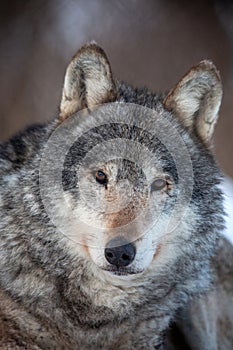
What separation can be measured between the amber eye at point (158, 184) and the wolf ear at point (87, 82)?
42 centimetres

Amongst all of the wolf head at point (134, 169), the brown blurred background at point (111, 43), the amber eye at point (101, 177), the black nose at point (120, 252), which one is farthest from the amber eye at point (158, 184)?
the brown blurred background at point (111, 43)

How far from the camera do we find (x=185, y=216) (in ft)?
11.7

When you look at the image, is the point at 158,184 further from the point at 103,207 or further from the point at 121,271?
the point at 121,271

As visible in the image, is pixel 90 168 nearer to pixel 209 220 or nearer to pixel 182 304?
pixel 209 220

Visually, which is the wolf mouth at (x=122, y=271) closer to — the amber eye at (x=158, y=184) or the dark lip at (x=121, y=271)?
the dark lip at (x=121, y=271)

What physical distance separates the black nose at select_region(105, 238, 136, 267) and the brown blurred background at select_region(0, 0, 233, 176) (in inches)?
138

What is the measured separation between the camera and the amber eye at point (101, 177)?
3.42 meters

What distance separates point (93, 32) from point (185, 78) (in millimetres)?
3652

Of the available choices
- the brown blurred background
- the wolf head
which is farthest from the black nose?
the brown blurred background

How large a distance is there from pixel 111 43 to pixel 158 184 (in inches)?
152

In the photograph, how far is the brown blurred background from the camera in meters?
6.88

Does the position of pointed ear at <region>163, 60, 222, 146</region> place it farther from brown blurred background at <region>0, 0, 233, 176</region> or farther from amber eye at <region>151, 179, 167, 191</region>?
brown blurred background at <region>0, 0, 233, 176</region>

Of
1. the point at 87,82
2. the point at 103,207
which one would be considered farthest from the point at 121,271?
the point at 87,82

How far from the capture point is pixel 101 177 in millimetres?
3424
